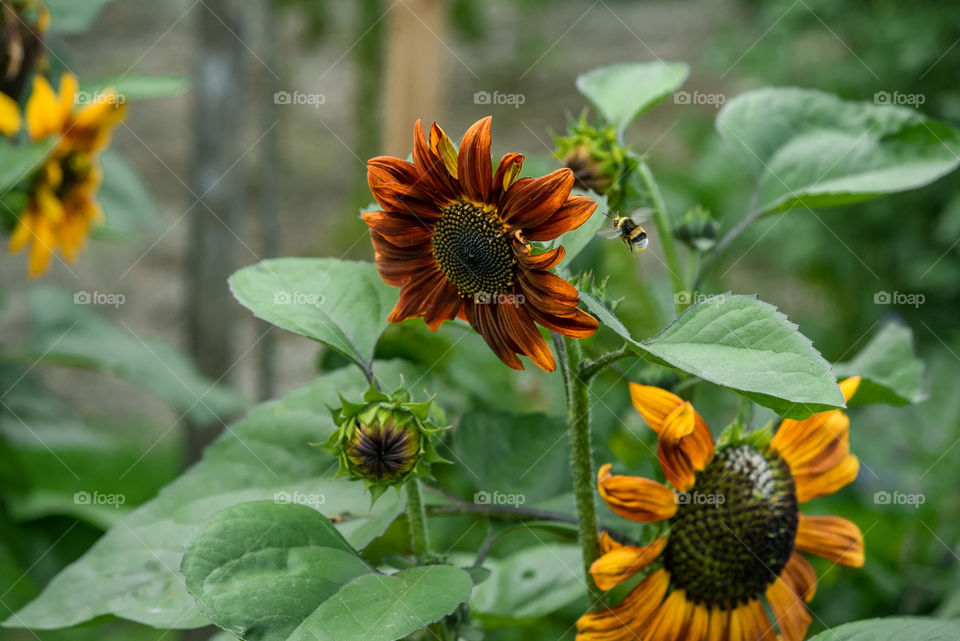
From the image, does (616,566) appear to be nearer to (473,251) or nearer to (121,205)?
(473,251)

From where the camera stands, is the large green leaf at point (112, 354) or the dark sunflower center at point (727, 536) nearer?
the dark sunflower center at point (727, 536)

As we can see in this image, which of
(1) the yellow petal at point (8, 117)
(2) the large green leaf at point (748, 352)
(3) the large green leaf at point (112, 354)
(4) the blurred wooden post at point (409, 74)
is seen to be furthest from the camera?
(4) the blurred wooden post at point (409, 74)

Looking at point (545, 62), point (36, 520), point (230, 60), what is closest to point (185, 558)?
point (36, 520)

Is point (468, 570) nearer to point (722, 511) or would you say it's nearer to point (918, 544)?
point (722, 511)

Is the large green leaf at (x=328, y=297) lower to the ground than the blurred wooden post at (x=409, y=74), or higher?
lower

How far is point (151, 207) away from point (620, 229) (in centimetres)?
68

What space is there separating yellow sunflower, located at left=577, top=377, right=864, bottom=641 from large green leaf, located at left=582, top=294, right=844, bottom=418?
0.06 meters

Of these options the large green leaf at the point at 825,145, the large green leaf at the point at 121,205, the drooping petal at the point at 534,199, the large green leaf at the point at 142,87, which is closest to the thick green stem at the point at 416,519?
the drooping petal at the point at 534,199

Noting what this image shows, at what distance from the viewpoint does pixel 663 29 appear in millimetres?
3902

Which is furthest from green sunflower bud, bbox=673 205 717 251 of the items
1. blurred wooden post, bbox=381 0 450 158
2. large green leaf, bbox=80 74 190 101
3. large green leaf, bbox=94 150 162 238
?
blurred wooden post, bbox=381 0 450 158

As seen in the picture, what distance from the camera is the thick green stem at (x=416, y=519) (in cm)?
37

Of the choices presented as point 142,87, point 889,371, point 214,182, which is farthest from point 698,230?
point 214,182

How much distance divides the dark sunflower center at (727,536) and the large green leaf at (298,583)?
0.11 m

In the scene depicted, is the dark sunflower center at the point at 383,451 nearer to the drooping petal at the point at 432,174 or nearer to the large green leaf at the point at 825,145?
the drooping petal at the point at 432,174
